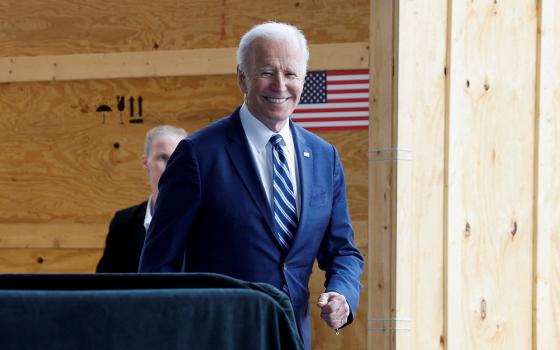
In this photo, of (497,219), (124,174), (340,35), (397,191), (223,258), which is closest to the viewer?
(223,258)

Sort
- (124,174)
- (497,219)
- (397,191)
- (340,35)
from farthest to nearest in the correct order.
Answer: (124,174) < (340,35) < (497,219) < (397,191)

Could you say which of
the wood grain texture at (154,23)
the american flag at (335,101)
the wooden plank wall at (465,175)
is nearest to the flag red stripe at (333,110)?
the american flag at (335,101)

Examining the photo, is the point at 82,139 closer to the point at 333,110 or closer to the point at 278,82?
the point at 333,110

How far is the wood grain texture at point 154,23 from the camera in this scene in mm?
6410

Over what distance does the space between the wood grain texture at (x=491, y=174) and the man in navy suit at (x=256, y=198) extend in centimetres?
150

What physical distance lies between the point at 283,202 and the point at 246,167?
145 millimetres

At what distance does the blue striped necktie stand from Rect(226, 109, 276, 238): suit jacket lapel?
42mm

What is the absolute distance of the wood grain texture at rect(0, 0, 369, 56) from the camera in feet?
21.0

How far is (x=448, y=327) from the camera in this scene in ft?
14.4

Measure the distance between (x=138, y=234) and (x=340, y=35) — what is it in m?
2.23

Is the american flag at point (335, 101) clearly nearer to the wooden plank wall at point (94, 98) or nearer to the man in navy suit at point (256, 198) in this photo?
the wooden plank wall at point (94, 98)

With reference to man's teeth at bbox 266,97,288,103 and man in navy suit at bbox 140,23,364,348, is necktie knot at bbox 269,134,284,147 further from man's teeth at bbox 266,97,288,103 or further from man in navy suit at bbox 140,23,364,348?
man's teeth at bbox 266,97,288,103

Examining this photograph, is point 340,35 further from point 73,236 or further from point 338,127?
point 73,236

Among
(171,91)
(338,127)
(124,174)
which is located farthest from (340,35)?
(124,174)
